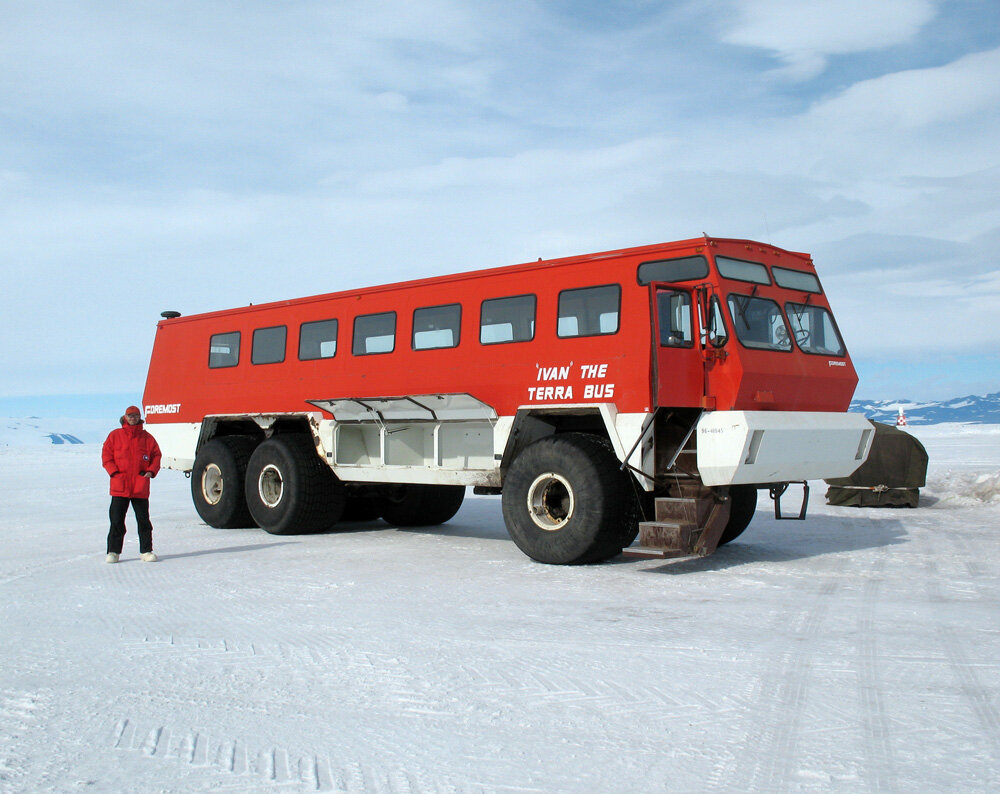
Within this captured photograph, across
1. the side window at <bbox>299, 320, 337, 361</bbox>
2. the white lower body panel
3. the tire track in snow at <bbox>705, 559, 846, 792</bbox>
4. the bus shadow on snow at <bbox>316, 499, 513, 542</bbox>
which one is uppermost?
the side window at <bbox>299, 320, 337, 361</bbox>

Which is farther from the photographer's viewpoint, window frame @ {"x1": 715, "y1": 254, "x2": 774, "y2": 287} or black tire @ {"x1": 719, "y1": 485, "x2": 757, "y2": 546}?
black tire @ {"x1": 719, "y1": 485, "x2": 757, "y2": 546}

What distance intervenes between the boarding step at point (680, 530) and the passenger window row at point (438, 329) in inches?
66.7

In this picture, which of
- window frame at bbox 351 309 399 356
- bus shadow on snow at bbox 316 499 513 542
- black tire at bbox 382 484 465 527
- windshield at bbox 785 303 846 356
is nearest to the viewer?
windshield at bbox 785 303 846 356

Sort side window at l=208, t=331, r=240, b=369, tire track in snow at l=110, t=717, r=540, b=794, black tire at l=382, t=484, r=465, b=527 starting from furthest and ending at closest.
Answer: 1. side window at l=208, t=331, r=240, b=369
2. black tire at l=382, t=484, r=465, b=527
3. tire track in snow at l=110, t=717, r=540, b=794

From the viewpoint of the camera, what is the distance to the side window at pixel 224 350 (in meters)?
13.0

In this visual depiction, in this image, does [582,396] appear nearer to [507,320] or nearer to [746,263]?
[507,320]

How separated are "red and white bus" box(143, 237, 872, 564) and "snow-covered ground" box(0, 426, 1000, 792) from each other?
0.78 meters

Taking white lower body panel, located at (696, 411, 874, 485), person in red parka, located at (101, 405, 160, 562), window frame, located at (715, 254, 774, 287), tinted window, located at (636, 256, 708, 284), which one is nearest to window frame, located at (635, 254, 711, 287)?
tinted window, located at (636, 256, 708, 284)

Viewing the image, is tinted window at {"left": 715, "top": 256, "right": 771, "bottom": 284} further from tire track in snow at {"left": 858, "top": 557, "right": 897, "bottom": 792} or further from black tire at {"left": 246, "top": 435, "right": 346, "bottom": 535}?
black tire at {"left": 246, "top": 435, "right": 346, "bottom": 535}

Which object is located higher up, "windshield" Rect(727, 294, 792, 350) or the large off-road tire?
"windshield" Rect(727, 294, 792, 350)

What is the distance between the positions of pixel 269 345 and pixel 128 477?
351 centimetres

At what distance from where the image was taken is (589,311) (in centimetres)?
900

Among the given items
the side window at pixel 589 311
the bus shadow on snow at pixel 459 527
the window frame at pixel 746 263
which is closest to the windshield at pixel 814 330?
the window frame at pixel 746 263

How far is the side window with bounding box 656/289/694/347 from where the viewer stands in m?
8.51
